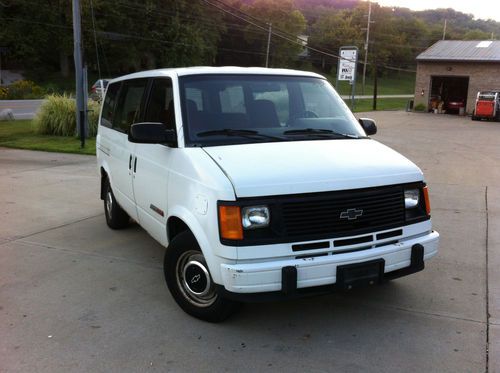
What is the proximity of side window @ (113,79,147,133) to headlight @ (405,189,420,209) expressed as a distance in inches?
106

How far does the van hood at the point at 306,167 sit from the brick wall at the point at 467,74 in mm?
36139

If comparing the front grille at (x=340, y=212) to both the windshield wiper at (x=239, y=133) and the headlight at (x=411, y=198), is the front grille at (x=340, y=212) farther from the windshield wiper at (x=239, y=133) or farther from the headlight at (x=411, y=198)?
the windshield wiper at (x=239, y=133)

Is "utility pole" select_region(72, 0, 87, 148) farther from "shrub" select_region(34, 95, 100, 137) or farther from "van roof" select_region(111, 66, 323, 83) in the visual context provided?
"van roof" select_region(111, 66, 323, 83)

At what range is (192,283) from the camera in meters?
3.89

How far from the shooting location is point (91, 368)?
325 centimetres

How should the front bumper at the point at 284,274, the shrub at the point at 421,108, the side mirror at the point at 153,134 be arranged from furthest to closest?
the shrub at the point at 421,108
the side mirror at the point at 153,134
the front bumper at the point at 284,274

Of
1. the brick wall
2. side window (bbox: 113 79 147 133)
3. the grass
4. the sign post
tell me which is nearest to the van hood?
side window (bbox: 113 79 147 133)

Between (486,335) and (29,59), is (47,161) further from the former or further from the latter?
(29,59)

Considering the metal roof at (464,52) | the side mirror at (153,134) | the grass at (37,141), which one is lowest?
the grass at (37,141)

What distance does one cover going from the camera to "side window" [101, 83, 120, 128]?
6.08 m

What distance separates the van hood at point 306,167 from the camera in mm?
3393

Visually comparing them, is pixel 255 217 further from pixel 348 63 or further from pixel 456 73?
pixel 456 73

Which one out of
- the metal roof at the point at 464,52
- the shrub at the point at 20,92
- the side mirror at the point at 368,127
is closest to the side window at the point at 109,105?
the side mirror at the point at 368,127

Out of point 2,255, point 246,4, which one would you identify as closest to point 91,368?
point 2,255
